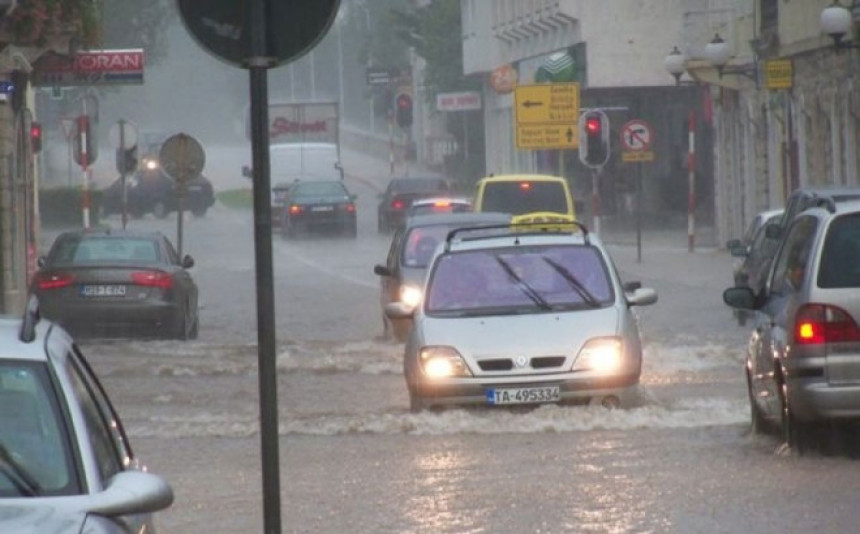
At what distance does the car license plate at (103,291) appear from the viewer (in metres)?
26.1

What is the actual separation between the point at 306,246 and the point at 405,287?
114 ft

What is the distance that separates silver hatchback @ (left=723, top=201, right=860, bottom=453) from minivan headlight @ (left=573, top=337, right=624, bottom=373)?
187 cm

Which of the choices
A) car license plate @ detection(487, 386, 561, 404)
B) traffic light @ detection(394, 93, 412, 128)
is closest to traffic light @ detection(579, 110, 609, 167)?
car license plate @ detection(487, 386, 561, 404)

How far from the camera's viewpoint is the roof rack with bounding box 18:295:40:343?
6.41m

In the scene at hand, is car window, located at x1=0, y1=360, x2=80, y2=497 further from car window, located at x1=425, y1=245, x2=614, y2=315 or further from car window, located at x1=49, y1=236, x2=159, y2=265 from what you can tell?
car window, located at x1=49, y1=236, x2=159, y2=265

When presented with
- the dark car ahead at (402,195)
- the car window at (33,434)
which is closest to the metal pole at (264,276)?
the car window at (33,434)

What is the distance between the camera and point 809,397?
12.7m

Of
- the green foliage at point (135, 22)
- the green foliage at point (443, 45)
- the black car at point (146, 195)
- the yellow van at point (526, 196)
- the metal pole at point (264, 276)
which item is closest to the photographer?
the metal pole at point (264, 276)

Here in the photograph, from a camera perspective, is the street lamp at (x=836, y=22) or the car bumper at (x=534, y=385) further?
the street lamp at (x=836, y=22)

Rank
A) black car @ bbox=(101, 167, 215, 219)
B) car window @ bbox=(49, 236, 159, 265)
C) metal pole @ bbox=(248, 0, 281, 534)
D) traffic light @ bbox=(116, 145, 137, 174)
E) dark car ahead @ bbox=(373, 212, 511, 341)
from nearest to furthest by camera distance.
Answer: metal pole @ bbox=(248, 0, 281, 534), dark car ahead @ bbox=(373, 212, 511, 341), car window @ bbox=(49, 236, 159, 265), traffic light @ bbox=(116, 145, 137, 174), black car @ bbox=(101, 167, 215, 219)

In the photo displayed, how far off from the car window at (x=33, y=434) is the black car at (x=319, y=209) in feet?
181

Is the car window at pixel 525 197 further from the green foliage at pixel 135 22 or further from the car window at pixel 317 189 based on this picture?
the green foliage at pixel 135 22

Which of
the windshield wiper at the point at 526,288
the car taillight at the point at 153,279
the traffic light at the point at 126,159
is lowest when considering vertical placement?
the car taillight at the point at 153,279

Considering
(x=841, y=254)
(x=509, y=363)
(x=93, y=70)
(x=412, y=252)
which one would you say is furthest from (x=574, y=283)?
(x=93, y=70)
